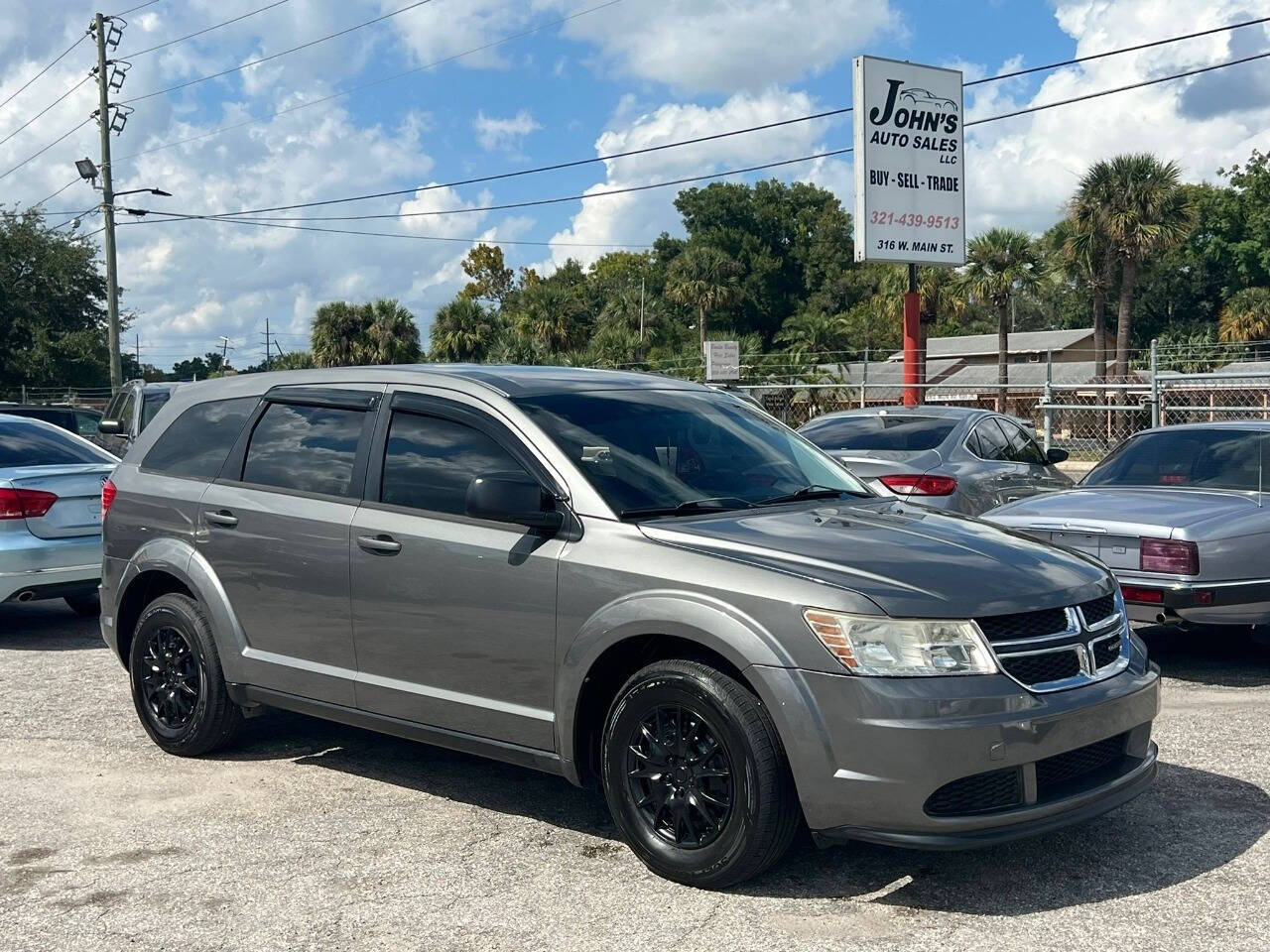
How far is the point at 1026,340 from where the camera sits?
197 ft

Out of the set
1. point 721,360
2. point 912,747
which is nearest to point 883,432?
point 912,747

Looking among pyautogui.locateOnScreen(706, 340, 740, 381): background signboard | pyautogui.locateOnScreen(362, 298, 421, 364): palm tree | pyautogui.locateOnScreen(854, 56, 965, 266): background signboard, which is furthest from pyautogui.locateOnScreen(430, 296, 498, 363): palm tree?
pyautogui.locateOnScreen(854, 56, 965, 266): background signboard

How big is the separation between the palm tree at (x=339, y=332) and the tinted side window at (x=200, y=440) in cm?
4182

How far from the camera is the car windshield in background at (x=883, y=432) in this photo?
10.9 metres

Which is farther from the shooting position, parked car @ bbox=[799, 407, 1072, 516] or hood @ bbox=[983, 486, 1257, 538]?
parked car @ bbox=[799, 407, 1072, 516]

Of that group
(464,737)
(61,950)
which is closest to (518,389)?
(464,737)

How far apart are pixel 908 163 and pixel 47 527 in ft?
52.8

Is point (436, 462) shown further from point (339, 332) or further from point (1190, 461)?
point (339, 332)

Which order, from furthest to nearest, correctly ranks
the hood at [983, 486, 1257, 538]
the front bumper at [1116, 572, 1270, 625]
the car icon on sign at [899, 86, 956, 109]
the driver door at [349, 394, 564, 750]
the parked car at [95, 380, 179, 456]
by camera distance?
the car icon on sign at [899, 86, 956, 109]
the parked car at [95, 380, 179, 456]
the hood at [983, 486, 1257, 538]
the front bumper at [1116, 572, 1270, 625]
the driver door at [349, 394, 564, 750]

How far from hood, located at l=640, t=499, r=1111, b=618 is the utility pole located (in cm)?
3008

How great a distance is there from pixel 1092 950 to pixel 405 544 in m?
2.80

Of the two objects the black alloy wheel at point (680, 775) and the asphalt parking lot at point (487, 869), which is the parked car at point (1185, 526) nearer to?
the asphalt parking lot at point (487, 869)

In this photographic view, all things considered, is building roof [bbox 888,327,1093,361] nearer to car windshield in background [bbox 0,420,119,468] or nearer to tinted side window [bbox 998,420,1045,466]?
tinted side window [bbox 998,420,1045,466]

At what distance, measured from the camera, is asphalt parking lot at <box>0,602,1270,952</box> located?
407 cm
